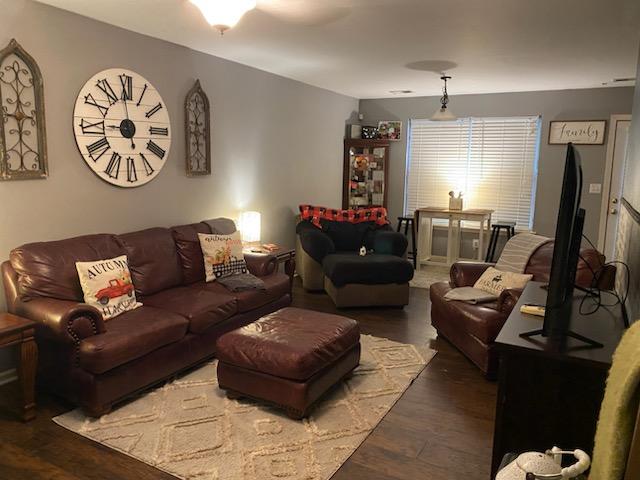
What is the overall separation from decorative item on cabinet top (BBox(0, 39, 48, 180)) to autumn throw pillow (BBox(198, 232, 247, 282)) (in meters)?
1.28

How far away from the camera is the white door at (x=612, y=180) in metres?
5.84

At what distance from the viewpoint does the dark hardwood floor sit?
7.48 ft

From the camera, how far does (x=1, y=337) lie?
8.23 feet

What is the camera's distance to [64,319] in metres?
2.61

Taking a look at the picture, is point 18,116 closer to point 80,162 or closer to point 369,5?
point 80,162

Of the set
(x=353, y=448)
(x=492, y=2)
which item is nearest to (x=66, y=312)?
(x=353, y=448)

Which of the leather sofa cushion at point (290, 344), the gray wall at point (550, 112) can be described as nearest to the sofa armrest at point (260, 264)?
the leather sofa cushion at point (290, 344)

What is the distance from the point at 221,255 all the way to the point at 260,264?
38 cm

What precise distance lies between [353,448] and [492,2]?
260cm

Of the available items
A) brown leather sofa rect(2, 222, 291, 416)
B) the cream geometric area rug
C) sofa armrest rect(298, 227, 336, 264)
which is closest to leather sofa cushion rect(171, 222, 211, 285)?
→ brown leather sofa rect(2, 222, 291, 416)

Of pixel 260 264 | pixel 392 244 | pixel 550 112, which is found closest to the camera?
pixel 260 264

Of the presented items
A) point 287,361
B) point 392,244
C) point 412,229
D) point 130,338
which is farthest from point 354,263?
point 412,229

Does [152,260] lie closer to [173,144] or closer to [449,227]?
[173,144]

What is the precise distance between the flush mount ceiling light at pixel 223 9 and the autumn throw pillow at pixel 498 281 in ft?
8.57
